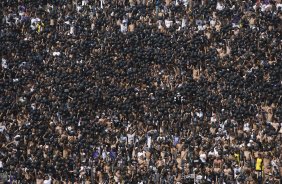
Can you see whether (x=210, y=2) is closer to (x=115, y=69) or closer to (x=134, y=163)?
(x=115, y=69)

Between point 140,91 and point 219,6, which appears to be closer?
point 140,91

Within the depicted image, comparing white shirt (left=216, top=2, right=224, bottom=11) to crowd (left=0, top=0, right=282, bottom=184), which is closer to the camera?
crowd (left=0, top=0, right=282, bottom=184)

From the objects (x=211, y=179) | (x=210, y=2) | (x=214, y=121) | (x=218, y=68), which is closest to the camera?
(x=211, y=179)

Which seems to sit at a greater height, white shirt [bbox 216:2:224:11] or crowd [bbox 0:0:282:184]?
white shirt [bbox 216:2:224:11]

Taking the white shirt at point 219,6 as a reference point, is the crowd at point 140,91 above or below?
below

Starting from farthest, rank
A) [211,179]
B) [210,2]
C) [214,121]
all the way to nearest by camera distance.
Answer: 1. [210,2]
2. [214,121]
3. [211,179]

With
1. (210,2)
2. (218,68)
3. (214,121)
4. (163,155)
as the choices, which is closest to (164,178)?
(163,155)

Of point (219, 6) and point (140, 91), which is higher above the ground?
point (219, 6)

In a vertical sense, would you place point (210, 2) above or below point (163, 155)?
above
